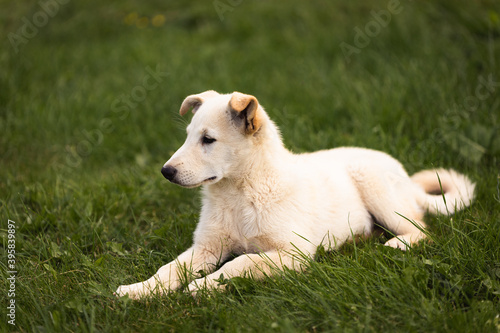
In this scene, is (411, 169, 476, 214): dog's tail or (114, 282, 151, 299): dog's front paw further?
(411, 169, 476, 214): dog's tail

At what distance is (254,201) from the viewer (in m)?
3.18

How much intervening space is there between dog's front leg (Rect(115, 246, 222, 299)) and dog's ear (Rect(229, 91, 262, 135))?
2.84 ft

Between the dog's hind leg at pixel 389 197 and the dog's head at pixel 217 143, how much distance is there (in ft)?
3.25

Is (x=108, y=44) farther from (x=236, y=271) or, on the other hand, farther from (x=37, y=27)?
(x=236, y=271)

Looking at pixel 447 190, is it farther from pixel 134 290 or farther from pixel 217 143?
pixel 134 290

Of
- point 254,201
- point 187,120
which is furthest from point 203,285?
point 187,120

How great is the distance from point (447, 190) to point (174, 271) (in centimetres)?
226

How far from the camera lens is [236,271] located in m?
2.87

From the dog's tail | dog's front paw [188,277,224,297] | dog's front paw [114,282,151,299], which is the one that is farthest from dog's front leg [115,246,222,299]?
the dog's tail

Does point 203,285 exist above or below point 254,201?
below

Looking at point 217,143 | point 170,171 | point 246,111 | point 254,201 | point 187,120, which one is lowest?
point 254,201

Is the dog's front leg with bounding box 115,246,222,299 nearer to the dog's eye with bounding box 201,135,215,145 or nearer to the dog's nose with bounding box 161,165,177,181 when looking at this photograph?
the dog's nose with bounding box 161,165,177,181

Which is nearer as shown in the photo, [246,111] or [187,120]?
[246,111]

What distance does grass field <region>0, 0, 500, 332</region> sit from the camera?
2576mm
